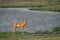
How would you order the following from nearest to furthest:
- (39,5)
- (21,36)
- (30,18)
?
(21,36)
(30,18)
(39,5)

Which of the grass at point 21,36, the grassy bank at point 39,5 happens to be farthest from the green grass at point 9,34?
the grassy bank at point 39,5

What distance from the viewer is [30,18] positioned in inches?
80.4

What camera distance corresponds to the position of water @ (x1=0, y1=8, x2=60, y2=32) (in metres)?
1.94

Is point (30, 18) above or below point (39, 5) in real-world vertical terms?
below

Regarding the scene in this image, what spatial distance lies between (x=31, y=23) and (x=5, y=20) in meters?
0.27

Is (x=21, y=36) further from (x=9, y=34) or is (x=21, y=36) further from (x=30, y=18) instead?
Answer: (x=30, y=18)

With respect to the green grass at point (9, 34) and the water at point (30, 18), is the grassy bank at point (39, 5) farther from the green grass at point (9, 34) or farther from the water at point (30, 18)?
the green grass at point (9, 34)

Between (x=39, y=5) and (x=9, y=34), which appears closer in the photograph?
(x=9, y=34)

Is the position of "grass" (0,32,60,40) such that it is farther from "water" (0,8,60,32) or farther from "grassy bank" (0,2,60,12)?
"grassy bank" (0,2,60,12)

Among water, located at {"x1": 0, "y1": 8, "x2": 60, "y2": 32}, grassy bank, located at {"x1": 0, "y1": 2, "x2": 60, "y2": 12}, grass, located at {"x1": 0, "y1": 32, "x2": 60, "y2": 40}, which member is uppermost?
grassy bank, located at {"x1": 0, "y1": 2, "x2": 60, "y2": 12}

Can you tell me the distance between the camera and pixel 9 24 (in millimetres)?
1948

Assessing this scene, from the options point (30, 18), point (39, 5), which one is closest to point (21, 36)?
point (30, 18)

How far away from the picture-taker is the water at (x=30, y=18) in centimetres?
194

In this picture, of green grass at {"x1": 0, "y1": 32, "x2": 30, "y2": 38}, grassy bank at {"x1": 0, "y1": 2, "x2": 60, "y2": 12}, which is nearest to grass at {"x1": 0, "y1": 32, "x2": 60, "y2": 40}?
green grass at {"x1": 0, "y1": 32, "x2": 30, "y2": 38}
